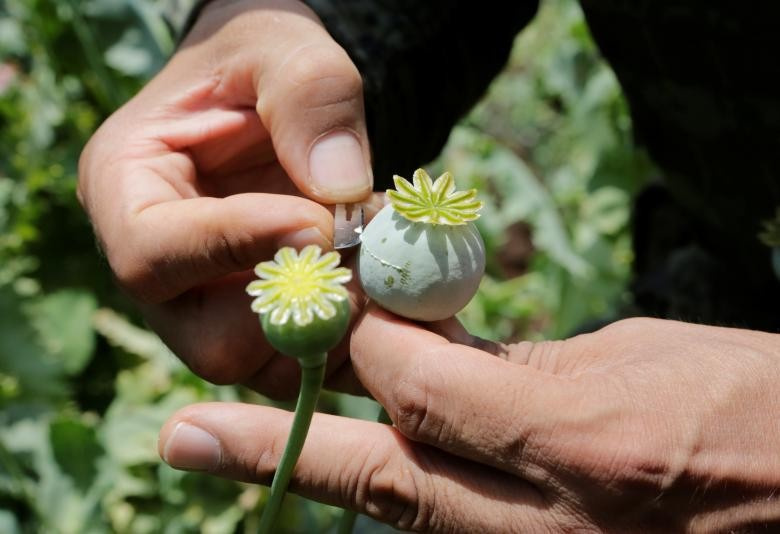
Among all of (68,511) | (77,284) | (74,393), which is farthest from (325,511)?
(77,284)

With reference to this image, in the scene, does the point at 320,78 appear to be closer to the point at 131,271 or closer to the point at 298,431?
the point at 131,271

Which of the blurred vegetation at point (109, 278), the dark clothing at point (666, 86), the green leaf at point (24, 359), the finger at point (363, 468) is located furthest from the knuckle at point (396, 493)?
the green leaf at point (24, 359)

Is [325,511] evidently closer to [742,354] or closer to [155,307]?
[155,307]

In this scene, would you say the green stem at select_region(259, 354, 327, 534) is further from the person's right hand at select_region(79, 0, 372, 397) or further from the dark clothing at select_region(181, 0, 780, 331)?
the dark clothing at select_region(181, 0, 780, 331)

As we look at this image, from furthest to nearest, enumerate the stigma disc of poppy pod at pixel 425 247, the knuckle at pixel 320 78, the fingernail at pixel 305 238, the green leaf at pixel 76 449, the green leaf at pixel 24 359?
the green leaf at pixel 24 359 → the green leaf at pixel 76 449 → the knuckle at pixel 320 78 → the fingernail at pixel 305 238 → the stigma disc of poppy pod at pixel 425 247

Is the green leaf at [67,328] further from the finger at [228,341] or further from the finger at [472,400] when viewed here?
the finger at [472,400]

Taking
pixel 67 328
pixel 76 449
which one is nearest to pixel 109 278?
pixel 67 328
